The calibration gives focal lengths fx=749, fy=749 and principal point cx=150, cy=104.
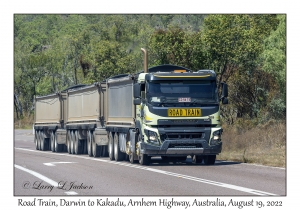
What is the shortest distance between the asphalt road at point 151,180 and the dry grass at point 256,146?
4.93 ft

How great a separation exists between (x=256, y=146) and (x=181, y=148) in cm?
743

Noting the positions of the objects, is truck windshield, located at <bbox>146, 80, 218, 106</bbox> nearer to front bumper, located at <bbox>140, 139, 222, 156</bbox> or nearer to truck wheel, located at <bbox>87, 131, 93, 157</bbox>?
front bumper, located at <bbox>140, 139, 222, 156</bbox>

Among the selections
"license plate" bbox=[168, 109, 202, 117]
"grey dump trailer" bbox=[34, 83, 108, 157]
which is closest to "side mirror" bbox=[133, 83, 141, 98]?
"license plate" bbox=[168, 109, 202, 117]

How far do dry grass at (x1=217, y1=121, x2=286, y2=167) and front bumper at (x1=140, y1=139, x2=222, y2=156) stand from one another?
6.94 ft

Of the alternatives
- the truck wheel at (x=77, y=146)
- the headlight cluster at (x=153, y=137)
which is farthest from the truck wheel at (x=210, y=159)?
the truck wheel at (x=77, y=146)

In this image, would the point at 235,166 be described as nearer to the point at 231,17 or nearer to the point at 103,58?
the point at 231,17

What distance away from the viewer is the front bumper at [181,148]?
22984mm

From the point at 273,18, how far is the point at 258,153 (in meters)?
30.3

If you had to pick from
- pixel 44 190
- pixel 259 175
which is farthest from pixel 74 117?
pixel 44 190

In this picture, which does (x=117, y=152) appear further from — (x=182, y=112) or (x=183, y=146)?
(x=182, y=112)

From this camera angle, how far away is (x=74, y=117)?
35.9 meters

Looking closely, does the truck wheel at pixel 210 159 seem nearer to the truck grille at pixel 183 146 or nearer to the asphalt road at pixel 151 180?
the asphalt road at pixel 151 180

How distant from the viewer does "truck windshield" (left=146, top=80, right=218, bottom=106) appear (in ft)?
75.6

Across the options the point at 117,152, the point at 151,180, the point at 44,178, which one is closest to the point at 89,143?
the point at 117,152
